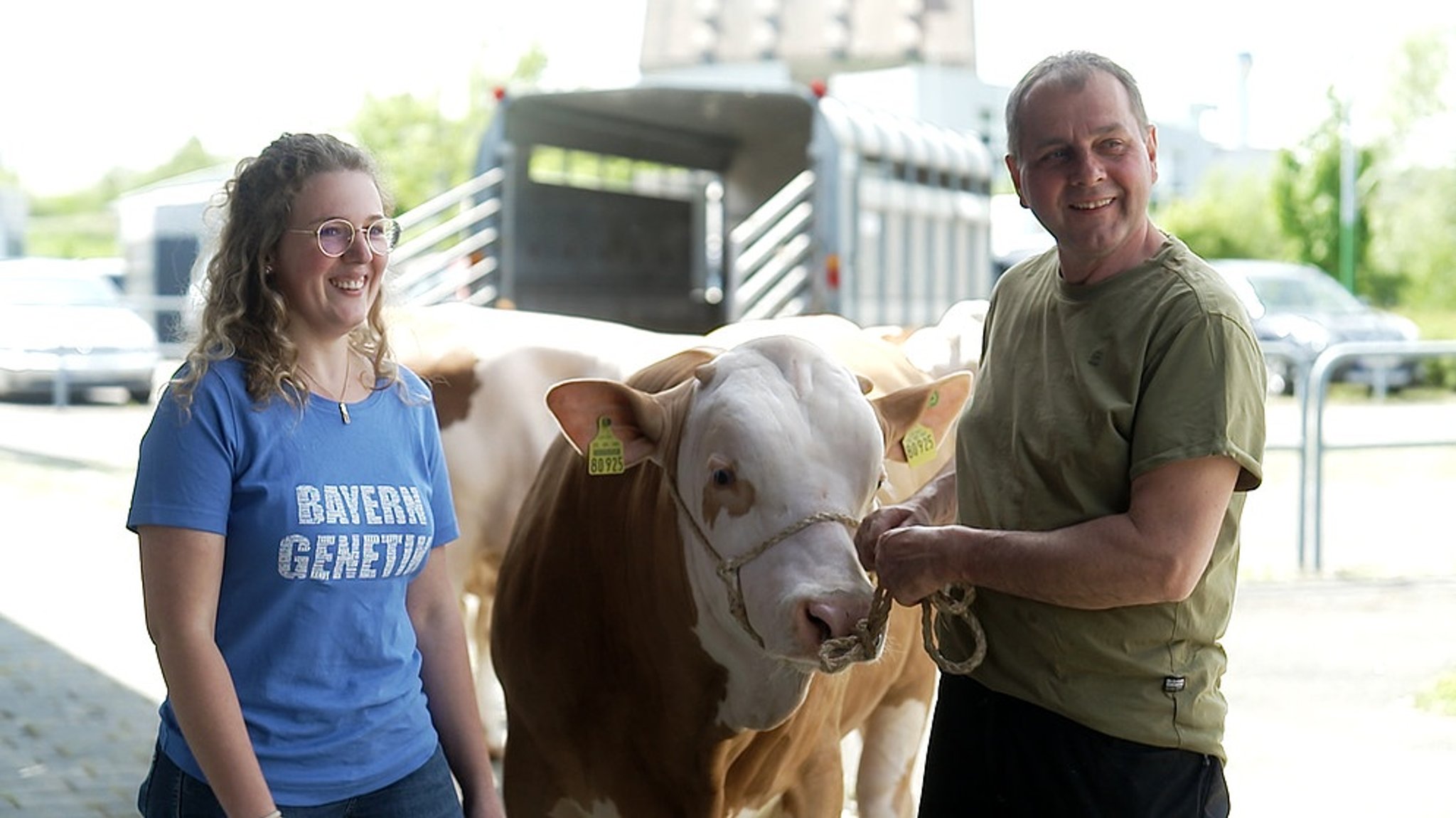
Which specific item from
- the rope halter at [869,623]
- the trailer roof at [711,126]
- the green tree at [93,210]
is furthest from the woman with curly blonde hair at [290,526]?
the green tree at [93,210]

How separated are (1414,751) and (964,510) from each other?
4.08 metres

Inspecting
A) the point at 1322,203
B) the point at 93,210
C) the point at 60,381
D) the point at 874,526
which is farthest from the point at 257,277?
the point at 93,210

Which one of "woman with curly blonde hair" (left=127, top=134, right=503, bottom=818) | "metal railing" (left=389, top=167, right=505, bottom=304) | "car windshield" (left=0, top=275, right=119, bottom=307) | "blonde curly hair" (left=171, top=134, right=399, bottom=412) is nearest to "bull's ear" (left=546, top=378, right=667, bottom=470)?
"woman with curly blonde hair" (left=127, top=134, right=503, bottom=818)

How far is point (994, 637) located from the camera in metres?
2.74

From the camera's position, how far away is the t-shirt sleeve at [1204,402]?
2.36 metres

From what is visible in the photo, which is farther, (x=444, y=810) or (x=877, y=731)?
(x=877, y=731)

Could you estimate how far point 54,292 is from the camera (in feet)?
65.2

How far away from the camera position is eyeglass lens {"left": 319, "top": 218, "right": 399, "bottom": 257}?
2.61 m

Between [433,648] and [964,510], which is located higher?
[964,510]

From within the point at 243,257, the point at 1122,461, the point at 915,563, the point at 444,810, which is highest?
the point at 243,257

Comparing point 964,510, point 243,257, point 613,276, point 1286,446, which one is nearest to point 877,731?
point 964,510

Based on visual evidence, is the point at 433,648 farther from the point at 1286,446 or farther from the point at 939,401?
the point at 1286,446

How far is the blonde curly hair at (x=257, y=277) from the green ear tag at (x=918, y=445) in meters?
1.30

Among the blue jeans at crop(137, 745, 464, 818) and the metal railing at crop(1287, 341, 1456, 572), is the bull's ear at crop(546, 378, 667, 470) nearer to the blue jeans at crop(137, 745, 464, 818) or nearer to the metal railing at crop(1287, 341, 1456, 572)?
the blue jeans at crop(137, 745, 464, 818)
